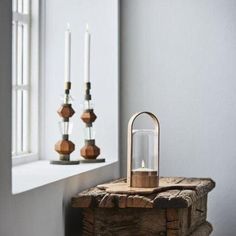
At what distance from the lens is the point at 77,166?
9.29 ft

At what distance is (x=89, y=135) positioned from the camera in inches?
118

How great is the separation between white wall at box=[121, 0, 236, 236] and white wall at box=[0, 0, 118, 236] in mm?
865

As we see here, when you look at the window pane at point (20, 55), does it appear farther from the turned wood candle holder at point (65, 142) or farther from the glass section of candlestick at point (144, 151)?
the glass section of candlestick at point (144, 151)

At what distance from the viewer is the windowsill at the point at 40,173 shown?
2152mm

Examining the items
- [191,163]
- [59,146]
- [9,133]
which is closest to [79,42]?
[59,146]

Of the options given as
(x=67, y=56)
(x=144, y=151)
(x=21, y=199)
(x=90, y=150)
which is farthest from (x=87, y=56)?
(x=21, y=199)

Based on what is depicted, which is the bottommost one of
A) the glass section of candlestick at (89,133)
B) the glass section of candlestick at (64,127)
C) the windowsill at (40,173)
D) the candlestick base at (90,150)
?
the windowsill at (40,173)

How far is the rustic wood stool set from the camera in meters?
2.31

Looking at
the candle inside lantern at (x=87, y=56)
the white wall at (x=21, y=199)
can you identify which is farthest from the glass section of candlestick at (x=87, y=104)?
the white wall at (x=21, y=199)

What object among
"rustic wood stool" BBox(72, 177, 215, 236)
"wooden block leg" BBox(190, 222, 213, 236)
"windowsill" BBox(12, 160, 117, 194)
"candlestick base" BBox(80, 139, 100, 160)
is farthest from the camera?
"candlestick base" BBox(80, 139, 100, 160)

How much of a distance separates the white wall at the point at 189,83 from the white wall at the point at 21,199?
34.0 inches

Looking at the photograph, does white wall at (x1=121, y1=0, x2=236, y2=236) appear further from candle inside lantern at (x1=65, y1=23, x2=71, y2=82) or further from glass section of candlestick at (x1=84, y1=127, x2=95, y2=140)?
candle inside lantern at (x1=65, y1=23, x2=71, y2=82)

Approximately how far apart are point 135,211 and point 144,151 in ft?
1.01

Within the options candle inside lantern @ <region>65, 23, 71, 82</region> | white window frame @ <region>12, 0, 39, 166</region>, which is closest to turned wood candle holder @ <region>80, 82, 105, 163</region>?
candle inside lantern @ <region>65, 23, 71, 82</region>
